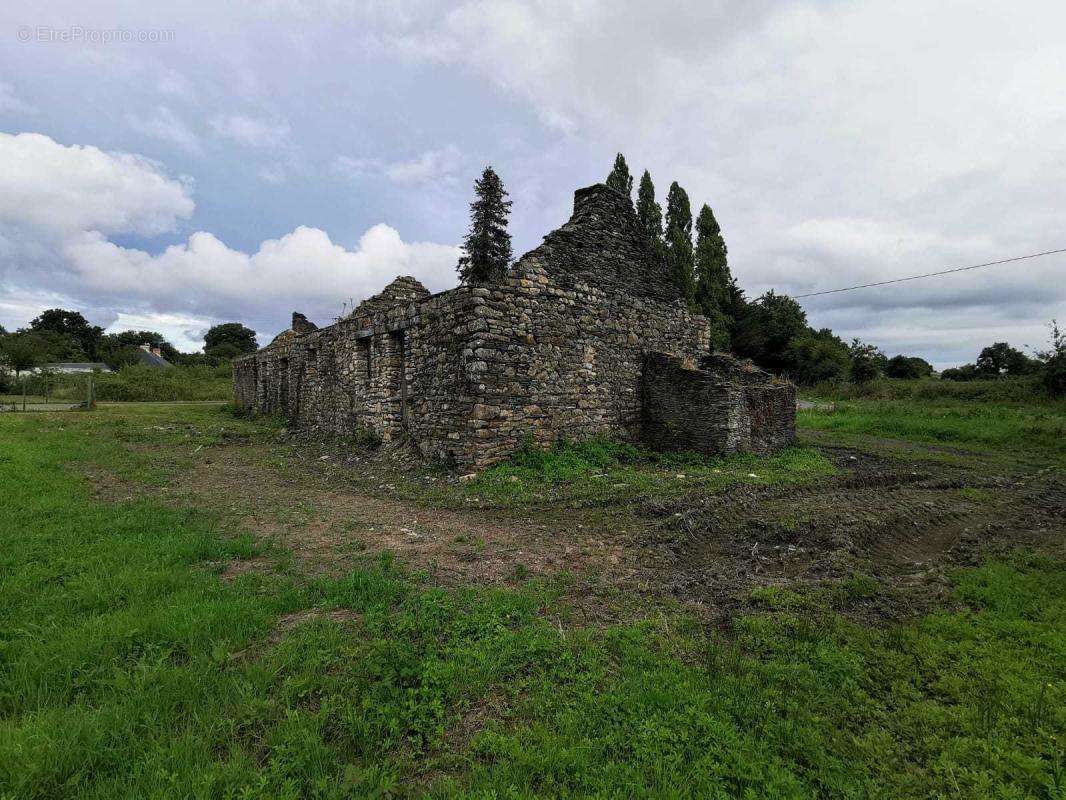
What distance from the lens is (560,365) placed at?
9758mm

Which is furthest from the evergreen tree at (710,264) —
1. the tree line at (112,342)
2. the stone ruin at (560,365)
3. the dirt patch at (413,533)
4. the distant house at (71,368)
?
the tree line at (112,342)

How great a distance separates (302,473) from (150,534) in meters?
4.32

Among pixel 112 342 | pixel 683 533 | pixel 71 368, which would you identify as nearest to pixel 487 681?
pixel 683 533

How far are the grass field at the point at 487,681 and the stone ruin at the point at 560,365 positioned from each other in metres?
4.55

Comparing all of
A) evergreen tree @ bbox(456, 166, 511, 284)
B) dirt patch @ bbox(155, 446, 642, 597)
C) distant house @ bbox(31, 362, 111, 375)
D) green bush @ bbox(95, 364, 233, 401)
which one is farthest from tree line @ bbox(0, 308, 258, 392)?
dirt patch @ bbox(155, 446, 642, 597)

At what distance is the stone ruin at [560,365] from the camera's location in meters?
8.84

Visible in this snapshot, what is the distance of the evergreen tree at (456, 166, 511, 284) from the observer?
36.4 metres

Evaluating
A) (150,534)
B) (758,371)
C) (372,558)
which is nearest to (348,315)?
(150,534)

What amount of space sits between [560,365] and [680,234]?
33.1 meters

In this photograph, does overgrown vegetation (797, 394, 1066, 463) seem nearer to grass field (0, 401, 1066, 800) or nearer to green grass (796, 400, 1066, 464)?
green grass (796, 400, 1066, 464)

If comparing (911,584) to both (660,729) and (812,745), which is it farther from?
(660,729)

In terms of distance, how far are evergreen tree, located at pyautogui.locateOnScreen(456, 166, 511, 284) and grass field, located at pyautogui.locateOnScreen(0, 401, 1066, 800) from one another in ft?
111

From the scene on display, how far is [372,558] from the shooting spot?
15.2ft

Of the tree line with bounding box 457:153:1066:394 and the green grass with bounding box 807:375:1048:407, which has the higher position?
the tree line with bounding box 457:153:1066:394
